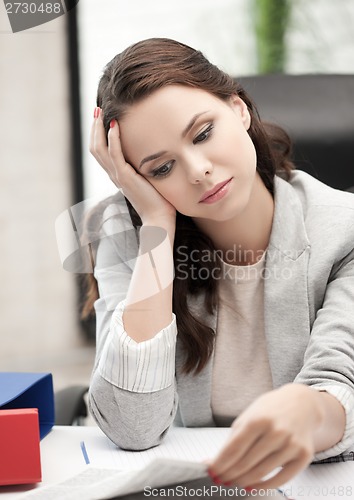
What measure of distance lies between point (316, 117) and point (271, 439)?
34.8 inches

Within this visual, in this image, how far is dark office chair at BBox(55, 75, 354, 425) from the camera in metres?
1.38

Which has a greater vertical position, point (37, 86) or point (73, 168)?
point (37, 86)

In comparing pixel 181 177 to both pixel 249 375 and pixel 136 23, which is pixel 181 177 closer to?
pixel 249 375

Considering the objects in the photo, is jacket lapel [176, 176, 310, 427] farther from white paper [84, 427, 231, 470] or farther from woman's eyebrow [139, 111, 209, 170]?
woman's eyebrow [139, 111, 209, 170]

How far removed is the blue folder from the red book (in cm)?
14

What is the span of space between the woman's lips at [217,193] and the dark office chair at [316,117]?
375mm

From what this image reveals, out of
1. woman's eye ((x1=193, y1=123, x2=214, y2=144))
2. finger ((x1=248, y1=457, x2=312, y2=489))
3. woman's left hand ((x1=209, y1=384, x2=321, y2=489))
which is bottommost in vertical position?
finger ((x1=248, y1=457, x2=312, y2=489))

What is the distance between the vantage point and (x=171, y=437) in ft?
3.54

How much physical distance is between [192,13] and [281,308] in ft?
6.13

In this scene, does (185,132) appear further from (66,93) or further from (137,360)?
(66,93)

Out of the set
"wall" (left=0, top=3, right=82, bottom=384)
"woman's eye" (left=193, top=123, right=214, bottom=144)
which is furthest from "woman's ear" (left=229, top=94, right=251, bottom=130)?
"wall" (left=0, top=3, right=82, bottom=384)

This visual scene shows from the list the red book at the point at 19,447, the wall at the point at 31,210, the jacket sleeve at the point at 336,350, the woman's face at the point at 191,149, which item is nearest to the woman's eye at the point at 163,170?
the woman's face at the point at 191,149

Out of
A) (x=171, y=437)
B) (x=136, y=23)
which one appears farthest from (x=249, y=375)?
(x=136, y=23)

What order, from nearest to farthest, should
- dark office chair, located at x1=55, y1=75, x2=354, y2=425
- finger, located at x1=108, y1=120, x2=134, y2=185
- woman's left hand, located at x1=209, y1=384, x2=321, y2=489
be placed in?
woman's left hand, located at x1=209, y1=384, x2=321, y2=489
finger, located at x1=108, y1=120, x2=134, y2=185
dark office chair, located at x1=55, y1=75, x2=354, y2=425
